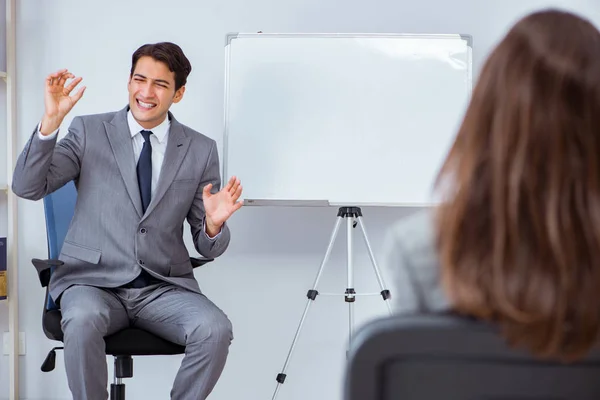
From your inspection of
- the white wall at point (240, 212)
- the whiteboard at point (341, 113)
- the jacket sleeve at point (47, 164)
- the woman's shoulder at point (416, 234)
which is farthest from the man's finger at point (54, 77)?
the woman's shoulder at point (416, 234)

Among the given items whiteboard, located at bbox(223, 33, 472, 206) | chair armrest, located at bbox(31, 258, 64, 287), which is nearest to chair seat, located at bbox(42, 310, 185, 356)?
chair armrest, located at bbox(31, 258, 64, 287)

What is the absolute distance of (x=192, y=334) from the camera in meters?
2.52

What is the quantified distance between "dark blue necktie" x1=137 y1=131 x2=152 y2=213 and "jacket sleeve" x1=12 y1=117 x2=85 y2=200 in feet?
0.67

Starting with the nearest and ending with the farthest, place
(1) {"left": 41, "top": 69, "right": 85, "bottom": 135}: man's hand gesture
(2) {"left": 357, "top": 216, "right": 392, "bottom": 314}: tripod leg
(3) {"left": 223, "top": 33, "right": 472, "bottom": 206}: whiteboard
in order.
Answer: (1) {"left": 41, "top": 69, "right": 85, "bottom": 135}: man's hand gesture < (2) {"left": 357, "top": 216, "right": 392, "bottom": 314}: tripod leg < (3) {"left": 223, "top": 33, "right": 472, "bottom": 206}: whiteboard

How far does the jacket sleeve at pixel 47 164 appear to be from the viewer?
A: 8.36 feet

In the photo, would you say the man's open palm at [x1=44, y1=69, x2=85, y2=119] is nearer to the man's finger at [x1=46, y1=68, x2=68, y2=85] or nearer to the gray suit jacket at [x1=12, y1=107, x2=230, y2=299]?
the man's finger at [x1=46, y1=68, x2=68, y2=85]

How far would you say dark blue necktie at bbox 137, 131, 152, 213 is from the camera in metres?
2.78

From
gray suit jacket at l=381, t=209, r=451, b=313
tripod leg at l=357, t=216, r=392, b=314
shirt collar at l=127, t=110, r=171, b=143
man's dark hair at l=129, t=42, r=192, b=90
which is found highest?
man's dark hair at l=129, t=42, r=192, b=90

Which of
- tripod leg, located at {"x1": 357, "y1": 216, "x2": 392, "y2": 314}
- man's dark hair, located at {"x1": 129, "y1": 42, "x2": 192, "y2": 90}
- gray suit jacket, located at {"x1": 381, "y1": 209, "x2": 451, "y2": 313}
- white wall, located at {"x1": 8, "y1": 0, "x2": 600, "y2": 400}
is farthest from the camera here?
white wall, located at {"x1": 8, "y1": 0, "x2": 600, "y2": 400}

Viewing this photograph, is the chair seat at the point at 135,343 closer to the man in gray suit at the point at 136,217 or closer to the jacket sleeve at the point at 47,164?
the man in gray suit at the point at 136,217

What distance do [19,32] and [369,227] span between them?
1.79 meters

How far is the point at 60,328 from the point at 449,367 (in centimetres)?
204

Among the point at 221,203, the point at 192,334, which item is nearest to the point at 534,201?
the point at 192,334

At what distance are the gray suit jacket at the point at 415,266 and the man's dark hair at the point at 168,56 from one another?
2141mm
